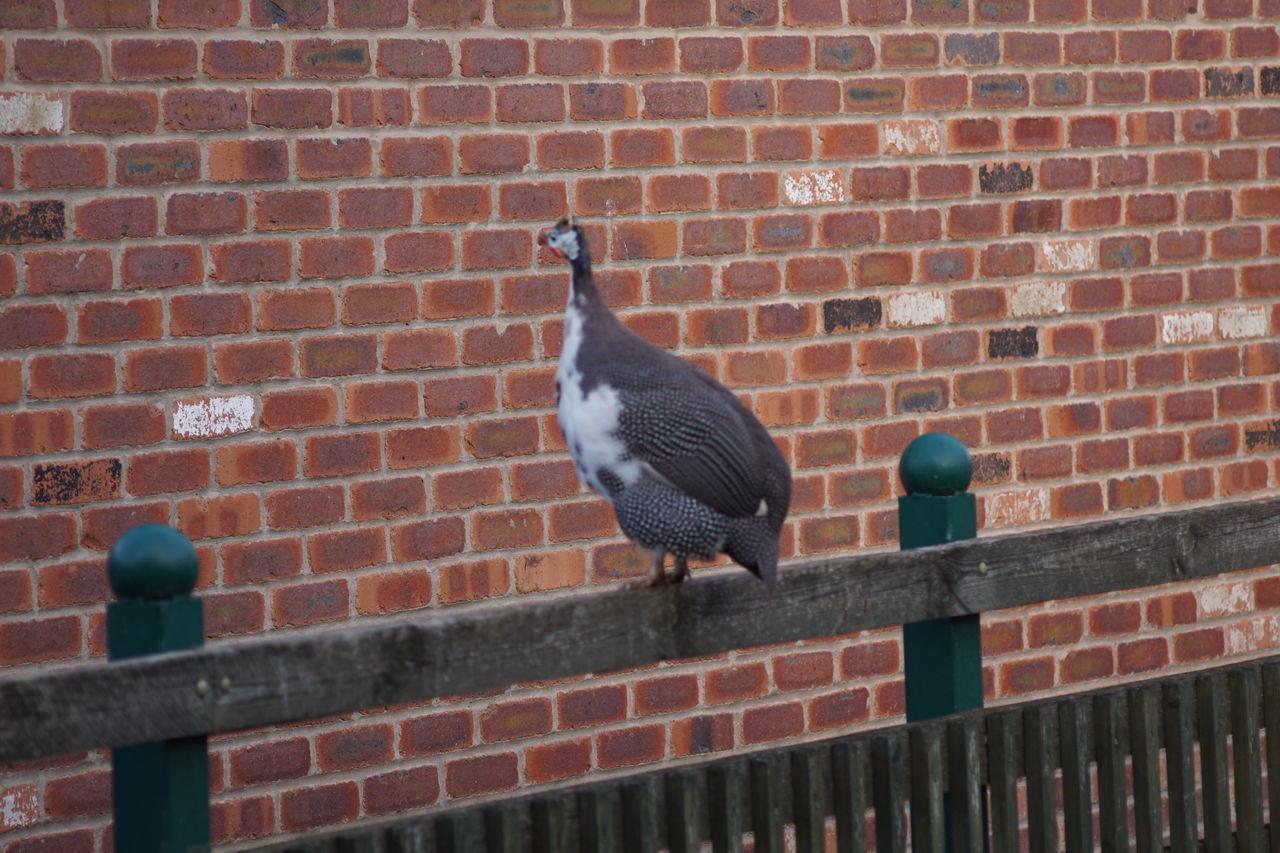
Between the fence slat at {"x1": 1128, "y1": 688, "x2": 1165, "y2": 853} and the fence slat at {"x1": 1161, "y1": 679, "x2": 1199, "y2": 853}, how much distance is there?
32 mm

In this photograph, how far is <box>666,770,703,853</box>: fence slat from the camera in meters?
2.22

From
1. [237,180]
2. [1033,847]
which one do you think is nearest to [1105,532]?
[1033,847]

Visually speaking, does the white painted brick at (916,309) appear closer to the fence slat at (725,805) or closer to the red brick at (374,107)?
the red brick at (374,107)

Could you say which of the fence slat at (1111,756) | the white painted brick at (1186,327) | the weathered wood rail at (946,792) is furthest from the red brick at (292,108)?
the white painted brick at (1186,327)

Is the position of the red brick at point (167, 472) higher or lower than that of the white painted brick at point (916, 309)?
lower

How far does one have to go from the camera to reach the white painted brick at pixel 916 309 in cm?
385

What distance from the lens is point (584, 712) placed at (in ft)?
11.7

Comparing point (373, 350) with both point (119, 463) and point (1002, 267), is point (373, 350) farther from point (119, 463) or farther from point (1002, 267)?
point (1002, 267)

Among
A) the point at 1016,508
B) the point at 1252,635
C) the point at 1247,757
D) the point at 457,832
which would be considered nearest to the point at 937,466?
the point at 1247,757

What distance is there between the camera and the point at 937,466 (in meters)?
2.53

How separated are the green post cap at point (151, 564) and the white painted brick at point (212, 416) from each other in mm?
1281

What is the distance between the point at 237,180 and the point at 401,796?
1267 millimetres

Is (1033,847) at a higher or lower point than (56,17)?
lower

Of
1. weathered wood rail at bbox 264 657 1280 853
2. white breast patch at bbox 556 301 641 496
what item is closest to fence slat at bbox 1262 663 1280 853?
weathered wood rail at bbox 264 657 1280 853
